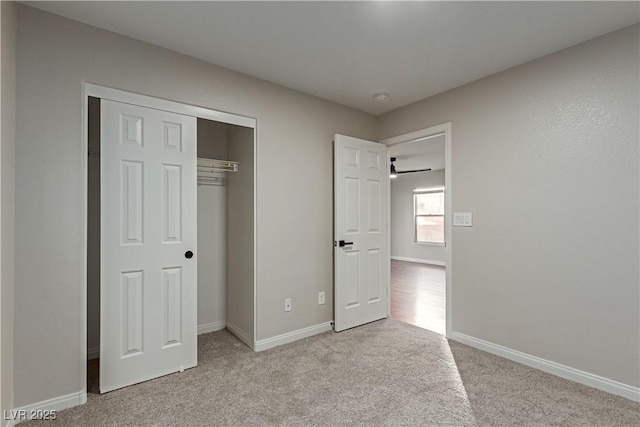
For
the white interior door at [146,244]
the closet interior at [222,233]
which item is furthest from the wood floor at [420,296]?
the white interior door at [146,244]

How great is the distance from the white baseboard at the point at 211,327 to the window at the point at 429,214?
241 inches

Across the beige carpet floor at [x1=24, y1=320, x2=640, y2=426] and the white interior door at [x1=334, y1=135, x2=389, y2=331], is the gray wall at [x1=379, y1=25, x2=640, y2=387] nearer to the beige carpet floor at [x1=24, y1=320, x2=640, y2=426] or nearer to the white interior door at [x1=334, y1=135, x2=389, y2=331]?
the beige carpet floor at [x1=24, y1=320, x2=640, y2=426]

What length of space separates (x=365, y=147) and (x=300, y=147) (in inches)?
32.0

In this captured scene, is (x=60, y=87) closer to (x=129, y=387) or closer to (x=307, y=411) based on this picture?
(x=129, y=387)

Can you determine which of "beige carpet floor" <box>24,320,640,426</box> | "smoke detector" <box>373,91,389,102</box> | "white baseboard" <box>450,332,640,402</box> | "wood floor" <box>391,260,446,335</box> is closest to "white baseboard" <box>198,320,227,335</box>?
"beige carpet floor" <box>24,320,640,426</box>

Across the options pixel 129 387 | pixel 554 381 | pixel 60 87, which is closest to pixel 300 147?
pixel 60 87

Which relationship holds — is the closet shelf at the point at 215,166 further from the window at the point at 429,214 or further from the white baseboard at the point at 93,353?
the window at the point at 429,214

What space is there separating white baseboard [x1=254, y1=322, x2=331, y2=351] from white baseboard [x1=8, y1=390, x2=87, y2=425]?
1248 mm

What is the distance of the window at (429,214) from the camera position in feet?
26.5

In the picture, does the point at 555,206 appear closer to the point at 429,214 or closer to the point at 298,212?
the point at 298,212

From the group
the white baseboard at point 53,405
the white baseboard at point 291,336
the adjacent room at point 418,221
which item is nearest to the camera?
the white baseboard at point 53,405

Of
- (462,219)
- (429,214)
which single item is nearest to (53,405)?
(462,219)

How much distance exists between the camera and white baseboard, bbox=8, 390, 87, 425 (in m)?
1.84

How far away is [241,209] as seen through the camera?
3098 mm
